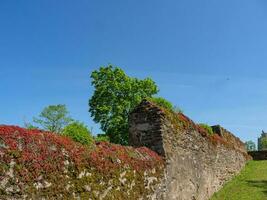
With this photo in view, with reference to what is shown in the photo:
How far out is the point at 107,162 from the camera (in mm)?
10242

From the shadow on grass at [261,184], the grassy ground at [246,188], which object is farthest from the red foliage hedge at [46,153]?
the shadow on grass at [261,184]

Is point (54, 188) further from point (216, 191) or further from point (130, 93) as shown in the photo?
point (130, 93)

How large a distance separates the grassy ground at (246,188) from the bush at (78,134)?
10.1 m

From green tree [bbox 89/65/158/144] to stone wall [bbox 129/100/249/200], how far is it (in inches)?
840

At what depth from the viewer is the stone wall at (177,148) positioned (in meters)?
13.8

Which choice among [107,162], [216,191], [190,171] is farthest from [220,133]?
[107,162]

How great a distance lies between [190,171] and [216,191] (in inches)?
177

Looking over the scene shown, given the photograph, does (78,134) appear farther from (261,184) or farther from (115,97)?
(115,97)

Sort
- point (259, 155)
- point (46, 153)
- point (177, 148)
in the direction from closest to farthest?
point (46, 153) < point (177, 148) < point (259, 155)

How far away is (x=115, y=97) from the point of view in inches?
1679

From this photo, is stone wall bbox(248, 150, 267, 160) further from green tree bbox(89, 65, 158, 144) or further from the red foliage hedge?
the red foliage hedge

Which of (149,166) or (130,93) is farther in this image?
(130,93)

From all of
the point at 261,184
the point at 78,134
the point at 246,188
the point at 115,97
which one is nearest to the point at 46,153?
the point at 78,134

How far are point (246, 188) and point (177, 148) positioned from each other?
7.24 m
